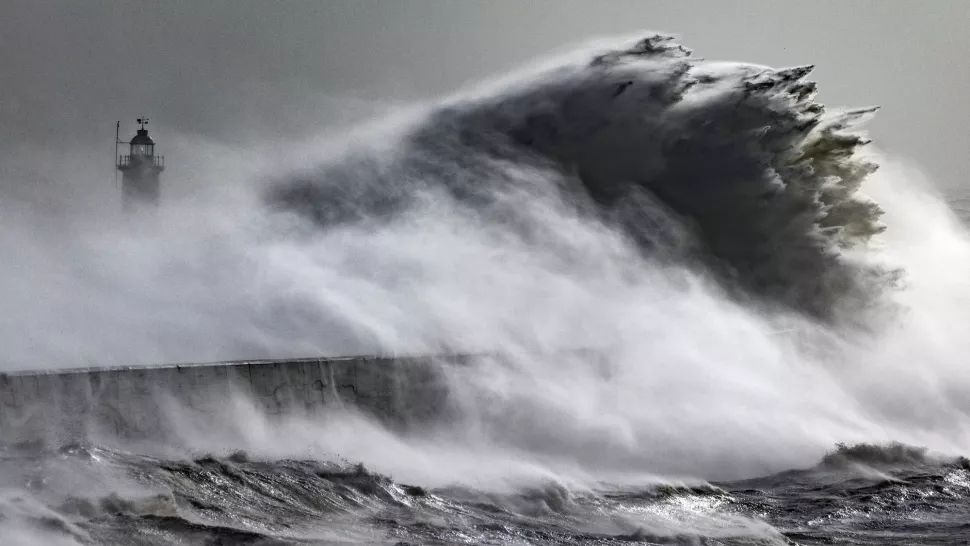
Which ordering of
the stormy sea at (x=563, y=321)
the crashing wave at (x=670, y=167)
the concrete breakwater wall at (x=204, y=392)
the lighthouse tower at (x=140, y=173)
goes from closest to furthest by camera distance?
the concrete breakwater wall at (x=204, y=392) → the stormy sea at (x=563, y=321) → the crashing wave at (x=670, y=167) → the lighthouse tower at (x=140, y=173)

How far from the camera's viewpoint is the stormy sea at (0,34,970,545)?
1009 centimetres

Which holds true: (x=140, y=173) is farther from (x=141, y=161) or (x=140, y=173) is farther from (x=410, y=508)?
(x=410, y=508)

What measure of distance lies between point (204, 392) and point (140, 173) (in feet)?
102

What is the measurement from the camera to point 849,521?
11.4m

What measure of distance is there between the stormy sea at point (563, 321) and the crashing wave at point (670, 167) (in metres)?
0.05

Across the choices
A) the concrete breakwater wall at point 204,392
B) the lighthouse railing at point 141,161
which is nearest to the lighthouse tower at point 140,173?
the lighthouse railing at point 141,161

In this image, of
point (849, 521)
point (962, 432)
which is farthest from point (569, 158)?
point (849, 521)

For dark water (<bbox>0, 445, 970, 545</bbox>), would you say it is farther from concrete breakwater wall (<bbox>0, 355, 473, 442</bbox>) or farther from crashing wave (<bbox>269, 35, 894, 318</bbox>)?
crashing wave (<bbox>269, 35, 894, 318</bbox>)

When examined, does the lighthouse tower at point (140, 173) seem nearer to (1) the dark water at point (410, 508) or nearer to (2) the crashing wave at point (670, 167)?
(2) the crashing wave at point (670, 167)

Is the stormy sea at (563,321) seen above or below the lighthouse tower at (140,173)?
below

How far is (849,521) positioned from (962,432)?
254 inches

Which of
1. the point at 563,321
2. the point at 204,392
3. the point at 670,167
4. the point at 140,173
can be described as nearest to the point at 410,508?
the point at 204,392

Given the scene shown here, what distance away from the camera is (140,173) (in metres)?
40.9

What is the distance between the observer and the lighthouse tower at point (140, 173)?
40.4 metres
